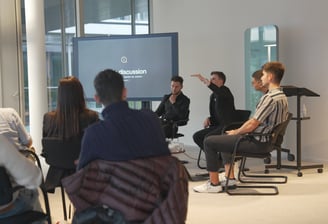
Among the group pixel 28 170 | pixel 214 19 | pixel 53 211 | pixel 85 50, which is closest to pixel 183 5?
pixel 214 19

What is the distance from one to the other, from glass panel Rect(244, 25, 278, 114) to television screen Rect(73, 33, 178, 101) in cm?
152

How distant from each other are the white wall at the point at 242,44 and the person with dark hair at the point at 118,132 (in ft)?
16.0

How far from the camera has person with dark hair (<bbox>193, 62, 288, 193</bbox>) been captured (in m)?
4.60

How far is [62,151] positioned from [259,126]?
2.12 m

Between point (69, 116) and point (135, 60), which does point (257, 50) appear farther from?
point (69, 116)

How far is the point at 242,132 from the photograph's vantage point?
4.67 metres

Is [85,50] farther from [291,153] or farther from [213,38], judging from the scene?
[291,153]

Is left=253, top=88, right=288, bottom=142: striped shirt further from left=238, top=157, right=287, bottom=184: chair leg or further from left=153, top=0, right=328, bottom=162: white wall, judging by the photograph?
left=153, top=0, right=328, bottom=162: white wall

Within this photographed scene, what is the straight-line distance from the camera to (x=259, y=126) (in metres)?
4.70

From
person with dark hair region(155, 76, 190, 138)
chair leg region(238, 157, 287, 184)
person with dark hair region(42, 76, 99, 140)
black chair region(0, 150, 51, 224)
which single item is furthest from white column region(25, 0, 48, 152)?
black chair region(0, 150, 51, 224)

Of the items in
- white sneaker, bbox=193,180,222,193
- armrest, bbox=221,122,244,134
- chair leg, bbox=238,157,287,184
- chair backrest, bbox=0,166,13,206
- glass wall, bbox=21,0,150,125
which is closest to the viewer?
chair backrest, bbox=0,166,13,206

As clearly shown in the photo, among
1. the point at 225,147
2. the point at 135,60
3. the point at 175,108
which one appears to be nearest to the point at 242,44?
the point at 175,108

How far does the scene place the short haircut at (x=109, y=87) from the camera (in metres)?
2.20

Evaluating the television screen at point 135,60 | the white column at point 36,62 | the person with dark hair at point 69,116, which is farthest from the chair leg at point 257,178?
the white column at point 36,62
